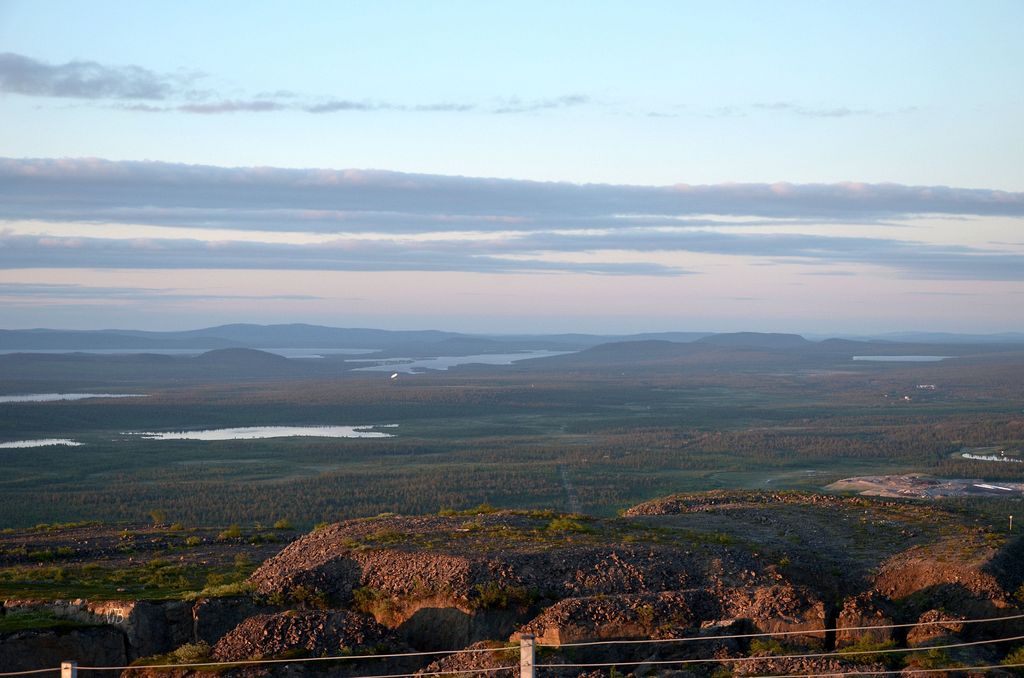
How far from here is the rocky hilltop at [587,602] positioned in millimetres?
16031

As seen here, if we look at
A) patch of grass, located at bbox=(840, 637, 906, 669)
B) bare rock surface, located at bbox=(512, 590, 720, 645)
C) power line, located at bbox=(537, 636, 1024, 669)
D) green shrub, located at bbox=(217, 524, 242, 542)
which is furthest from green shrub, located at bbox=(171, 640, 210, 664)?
green shrub, located at bbox=(217, 524, 242, 542)

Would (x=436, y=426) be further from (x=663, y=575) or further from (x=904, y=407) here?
(x=663, y=575)

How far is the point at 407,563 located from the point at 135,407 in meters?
97.2

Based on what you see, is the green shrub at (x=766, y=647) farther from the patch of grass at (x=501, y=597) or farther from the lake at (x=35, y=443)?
the lake at (x=35, y=443)

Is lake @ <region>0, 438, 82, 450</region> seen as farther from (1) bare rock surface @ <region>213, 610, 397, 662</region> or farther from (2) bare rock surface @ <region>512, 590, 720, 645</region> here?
(2) bare rock surface @ <region>512, 590, 720, 645</region>

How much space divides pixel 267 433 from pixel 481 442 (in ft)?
66.3

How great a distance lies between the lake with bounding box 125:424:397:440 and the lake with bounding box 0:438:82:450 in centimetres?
579

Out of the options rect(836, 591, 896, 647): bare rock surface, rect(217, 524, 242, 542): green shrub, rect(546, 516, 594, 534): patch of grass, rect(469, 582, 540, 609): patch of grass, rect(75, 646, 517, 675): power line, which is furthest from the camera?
rect(217, 524, 242, 542): green shrub

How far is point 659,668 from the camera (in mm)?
15242

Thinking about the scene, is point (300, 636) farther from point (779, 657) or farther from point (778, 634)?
point (778, 634)

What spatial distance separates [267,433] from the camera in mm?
92875

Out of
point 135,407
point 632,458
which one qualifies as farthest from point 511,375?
point 632,458

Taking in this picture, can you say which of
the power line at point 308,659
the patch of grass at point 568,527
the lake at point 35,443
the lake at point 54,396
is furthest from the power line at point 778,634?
the lake at point 54,396

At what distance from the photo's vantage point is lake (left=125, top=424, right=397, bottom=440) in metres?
89.1
